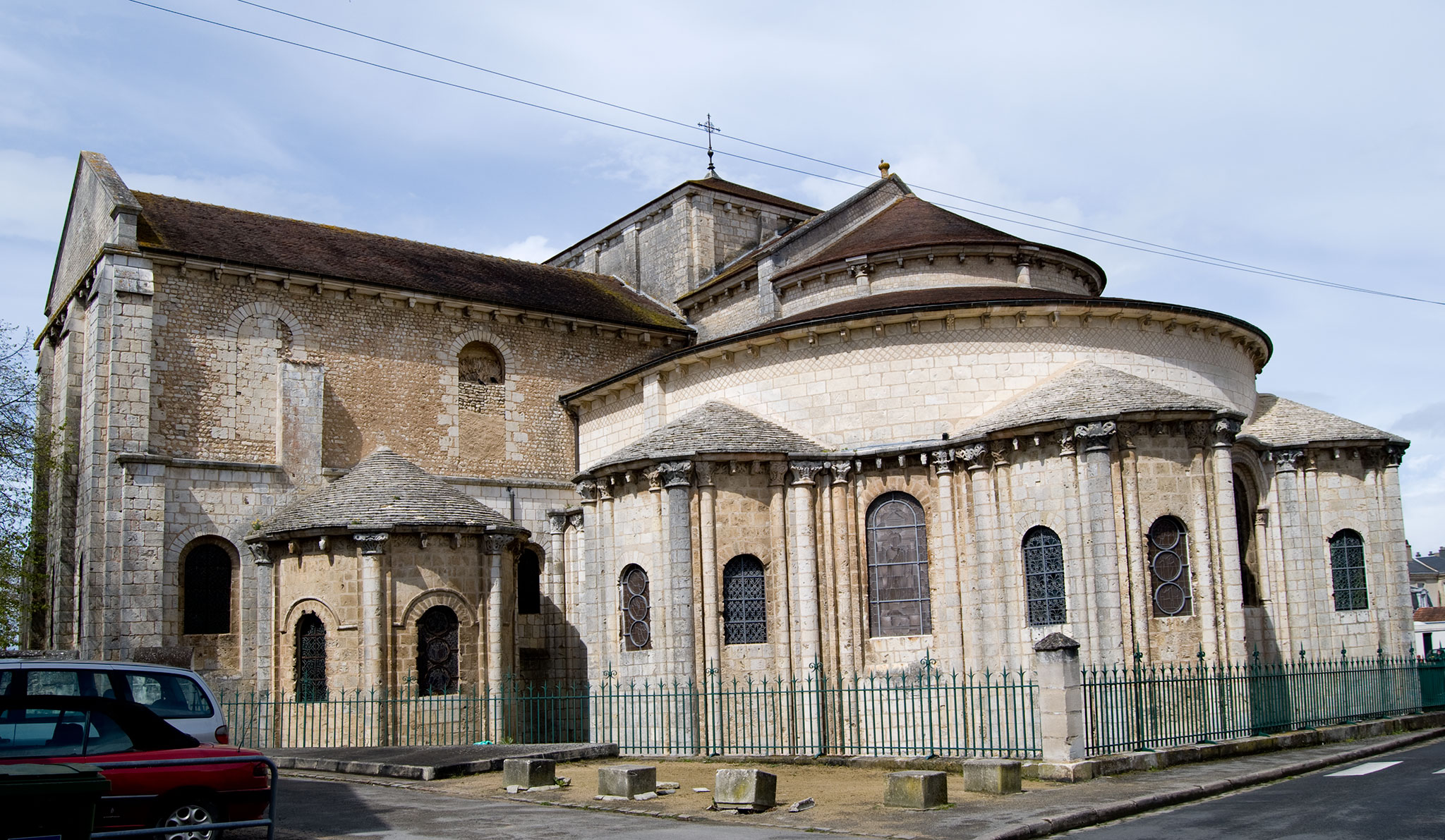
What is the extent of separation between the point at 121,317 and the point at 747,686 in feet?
46.6

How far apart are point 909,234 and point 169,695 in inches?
718

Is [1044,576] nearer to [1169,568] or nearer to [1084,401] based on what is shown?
[1169,568]

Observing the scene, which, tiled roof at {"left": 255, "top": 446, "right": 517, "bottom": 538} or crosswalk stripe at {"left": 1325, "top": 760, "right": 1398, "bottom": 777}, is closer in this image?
crosswalk stripe at {"left": 1325, "top": 760, "right": 1398, "bottom": 777}

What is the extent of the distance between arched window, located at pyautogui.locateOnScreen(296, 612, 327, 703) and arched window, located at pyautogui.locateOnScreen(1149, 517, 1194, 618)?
1483cm

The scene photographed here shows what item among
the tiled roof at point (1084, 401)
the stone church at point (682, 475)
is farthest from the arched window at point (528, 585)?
the tiled roof at point (1084, 401)

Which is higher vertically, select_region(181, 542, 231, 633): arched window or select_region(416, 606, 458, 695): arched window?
select_region(181, 542, 231, 633): arched window

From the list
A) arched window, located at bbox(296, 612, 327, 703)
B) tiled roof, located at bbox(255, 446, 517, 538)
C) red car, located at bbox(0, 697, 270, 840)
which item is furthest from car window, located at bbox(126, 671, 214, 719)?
arched window, located at bbox(296, 612, 327, 703)

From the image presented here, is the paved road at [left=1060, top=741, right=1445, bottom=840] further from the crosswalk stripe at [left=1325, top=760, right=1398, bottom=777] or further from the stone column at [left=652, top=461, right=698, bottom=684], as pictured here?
the stone column at [left=652, top=461, right=698, bottom=684]

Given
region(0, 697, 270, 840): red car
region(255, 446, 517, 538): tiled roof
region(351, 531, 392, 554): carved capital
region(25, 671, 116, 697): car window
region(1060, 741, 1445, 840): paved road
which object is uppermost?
region(255, 446, 517, 538): tiled roof

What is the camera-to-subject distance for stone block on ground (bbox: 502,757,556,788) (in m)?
15.0

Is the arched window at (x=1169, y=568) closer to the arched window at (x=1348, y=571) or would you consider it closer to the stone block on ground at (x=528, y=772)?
the arched window at (x=1348, y=571)

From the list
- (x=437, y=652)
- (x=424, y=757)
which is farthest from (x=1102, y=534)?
(x=437, y=652)

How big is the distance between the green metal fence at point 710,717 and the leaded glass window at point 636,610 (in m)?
0.73

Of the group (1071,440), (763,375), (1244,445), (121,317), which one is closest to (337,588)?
(121,317)
